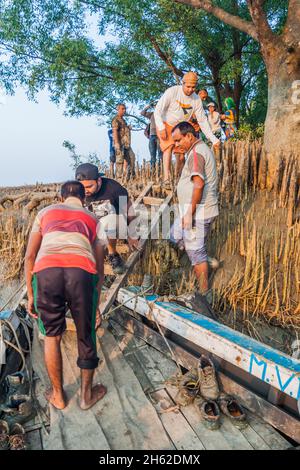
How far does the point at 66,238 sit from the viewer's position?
93.8 inches

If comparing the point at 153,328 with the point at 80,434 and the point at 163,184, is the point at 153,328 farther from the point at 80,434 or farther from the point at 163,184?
the point at 163,184

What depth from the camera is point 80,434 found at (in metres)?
2.31

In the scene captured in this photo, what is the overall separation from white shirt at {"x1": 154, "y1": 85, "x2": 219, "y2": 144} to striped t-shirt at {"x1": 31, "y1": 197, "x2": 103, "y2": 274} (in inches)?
126

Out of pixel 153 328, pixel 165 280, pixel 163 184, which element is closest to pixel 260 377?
pixel 153 328

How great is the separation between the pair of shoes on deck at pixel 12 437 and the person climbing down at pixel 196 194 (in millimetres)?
2352

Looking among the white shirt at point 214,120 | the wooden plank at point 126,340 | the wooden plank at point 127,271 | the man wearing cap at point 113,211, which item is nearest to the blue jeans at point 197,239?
the wooden plank at point 127,271

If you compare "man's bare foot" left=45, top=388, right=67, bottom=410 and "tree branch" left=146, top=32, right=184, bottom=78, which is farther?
"tree branch" left=146, top=32, right=184, bottom=78

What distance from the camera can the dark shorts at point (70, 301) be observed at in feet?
7.64

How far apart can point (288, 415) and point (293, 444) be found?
176 millimetres

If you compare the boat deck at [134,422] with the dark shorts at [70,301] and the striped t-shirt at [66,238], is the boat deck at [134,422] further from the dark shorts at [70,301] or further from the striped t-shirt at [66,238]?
the striped t-shirt at [66,238]

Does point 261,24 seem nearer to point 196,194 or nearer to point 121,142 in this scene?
point 121,142

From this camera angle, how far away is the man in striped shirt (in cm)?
234

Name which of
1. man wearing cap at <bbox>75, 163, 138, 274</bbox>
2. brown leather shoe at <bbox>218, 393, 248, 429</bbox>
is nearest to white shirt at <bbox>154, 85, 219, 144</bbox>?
man wearing cap at <bbox>75, 163, 138, 274</bbox>

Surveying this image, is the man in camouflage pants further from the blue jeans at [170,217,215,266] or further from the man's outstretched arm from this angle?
the man's outstretched arm
